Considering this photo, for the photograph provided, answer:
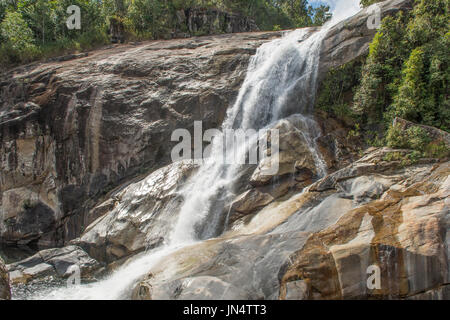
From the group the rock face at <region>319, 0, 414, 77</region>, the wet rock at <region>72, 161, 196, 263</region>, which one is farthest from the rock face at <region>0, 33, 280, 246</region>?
the rock face at <region>319, 0, 414, 77</region>

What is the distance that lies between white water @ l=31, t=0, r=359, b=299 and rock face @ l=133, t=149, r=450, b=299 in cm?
214

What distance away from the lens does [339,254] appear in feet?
23.8

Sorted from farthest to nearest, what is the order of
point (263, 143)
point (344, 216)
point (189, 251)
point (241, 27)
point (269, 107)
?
point (241, 27) → point (269, 107) → point (263, 143) → point (189, 251) → point (344, 216)

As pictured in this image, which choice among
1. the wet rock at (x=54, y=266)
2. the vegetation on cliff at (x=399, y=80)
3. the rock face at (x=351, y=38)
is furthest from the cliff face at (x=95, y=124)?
the wet rock at (x=54, y=266)

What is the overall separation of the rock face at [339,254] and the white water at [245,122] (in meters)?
2.14

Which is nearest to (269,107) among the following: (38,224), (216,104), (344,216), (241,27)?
(216,104)

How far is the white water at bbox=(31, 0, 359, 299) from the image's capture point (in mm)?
10525

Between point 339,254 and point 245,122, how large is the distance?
10.3 metres

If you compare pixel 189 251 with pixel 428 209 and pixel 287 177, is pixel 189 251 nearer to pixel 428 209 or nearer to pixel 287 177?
pixel 287 177

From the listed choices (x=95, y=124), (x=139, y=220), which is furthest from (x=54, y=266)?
(x=95, y=124)

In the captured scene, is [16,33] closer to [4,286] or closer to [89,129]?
[89,129]

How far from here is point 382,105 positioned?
48.2 ft

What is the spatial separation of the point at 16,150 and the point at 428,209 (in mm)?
20069

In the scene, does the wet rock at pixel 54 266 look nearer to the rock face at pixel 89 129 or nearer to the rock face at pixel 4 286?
the rock face at pixel 4 286
